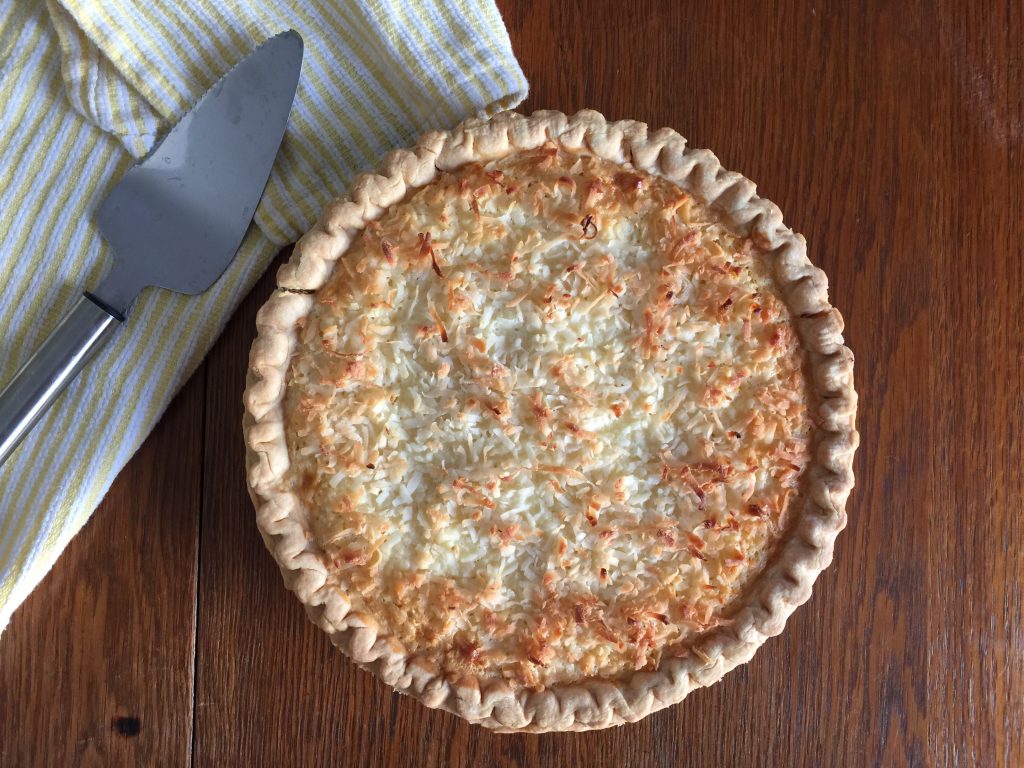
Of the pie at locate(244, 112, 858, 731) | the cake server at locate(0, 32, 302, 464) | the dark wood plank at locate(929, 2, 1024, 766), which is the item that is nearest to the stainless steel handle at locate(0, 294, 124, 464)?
the cake server at locate(0, 32, 302, 464)

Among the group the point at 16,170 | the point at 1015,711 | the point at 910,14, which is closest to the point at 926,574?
the point at 1015,711

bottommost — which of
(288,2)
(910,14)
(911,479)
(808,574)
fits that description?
(808,574)

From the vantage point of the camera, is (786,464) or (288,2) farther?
(288,2)

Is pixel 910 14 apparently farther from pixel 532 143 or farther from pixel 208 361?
pixel 208 361

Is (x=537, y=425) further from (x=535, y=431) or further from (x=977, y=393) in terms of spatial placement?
(x=977, y=393)

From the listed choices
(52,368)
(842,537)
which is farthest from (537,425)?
(52,368)
